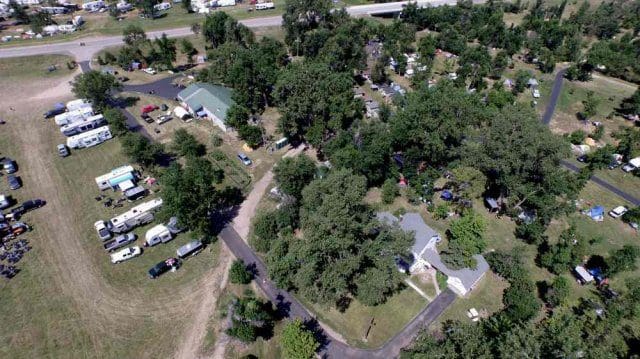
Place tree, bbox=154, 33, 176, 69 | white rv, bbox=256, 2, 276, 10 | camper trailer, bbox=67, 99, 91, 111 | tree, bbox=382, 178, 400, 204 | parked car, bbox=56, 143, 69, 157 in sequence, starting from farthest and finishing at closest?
1. white rv, bbox=256, 2, 276, 10
2. tree, bbox=154, 33, 176, 69
3. camper trailer, bbox=67, 99, 91, 111
4. parked car, bbox=56, 143, 69, 157
5. tree, bbox=382, 178, 400, 204

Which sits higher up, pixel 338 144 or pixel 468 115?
pixel 468 115

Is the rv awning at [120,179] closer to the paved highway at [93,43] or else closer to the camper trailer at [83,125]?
the camper trailer at [83,125]

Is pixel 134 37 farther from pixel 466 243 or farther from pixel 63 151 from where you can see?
pixel 466 243

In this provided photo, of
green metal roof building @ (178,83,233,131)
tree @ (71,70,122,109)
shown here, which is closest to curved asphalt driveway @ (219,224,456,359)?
green metal roof building @ (178,83,233,131)

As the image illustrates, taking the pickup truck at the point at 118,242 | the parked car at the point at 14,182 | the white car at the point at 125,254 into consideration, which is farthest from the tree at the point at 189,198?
the parked car at the point at 14,182

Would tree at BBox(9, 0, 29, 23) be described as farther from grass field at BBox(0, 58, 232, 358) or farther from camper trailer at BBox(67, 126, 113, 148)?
grass field at BBox(0, 58, 232, 358)

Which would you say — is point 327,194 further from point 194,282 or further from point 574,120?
point 574,120

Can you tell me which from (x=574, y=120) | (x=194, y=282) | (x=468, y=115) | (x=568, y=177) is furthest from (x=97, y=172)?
(x=574, y=120)
